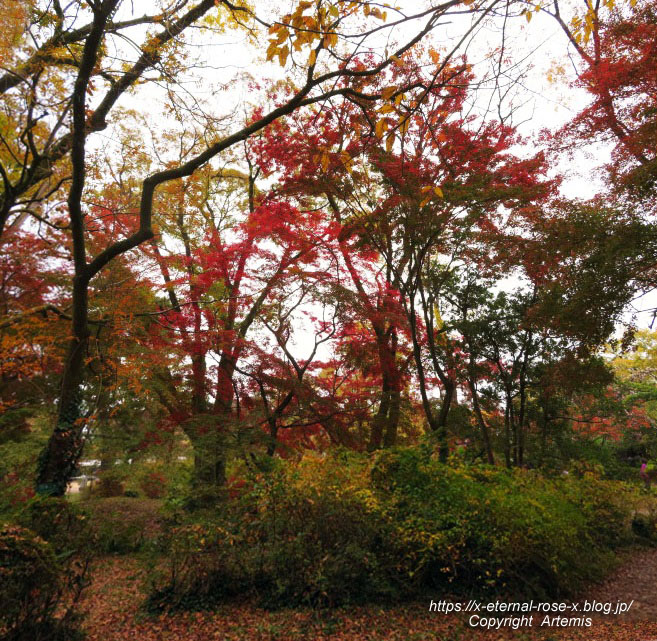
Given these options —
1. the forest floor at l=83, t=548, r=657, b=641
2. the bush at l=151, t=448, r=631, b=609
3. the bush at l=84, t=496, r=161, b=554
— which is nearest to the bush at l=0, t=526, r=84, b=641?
the forest floor at l=83, t=548, r=657, b=641

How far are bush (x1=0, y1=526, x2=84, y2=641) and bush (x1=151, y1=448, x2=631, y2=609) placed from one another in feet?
4.72

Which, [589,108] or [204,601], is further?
[589,108]

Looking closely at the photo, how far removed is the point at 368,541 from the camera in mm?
4273

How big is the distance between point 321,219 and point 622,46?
5150mm

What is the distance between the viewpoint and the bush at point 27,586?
2.62 m

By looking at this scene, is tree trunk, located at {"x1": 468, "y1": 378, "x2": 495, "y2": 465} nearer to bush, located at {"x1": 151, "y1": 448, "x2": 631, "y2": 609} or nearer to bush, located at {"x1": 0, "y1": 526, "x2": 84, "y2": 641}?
bush, located at {"x1": 151, "y1": 448, "x2": 631, "y2": 609}

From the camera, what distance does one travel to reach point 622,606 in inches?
174

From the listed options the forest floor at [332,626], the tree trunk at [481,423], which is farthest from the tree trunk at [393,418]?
the forest floor at [332,626]

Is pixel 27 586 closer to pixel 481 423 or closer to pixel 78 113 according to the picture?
pixel 78 113

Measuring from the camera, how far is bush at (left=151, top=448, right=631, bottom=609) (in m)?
4.12

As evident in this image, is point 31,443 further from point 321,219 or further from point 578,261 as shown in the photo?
point 578,261

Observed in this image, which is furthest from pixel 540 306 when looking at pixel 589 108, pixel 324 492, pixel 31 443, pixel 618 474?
pixel 31 443

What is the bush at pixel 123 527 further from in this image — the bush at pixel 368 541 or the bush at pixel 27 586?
the bush at pixel 27 586

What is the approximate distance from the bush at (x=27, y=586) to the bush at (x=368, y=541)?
1.44m
